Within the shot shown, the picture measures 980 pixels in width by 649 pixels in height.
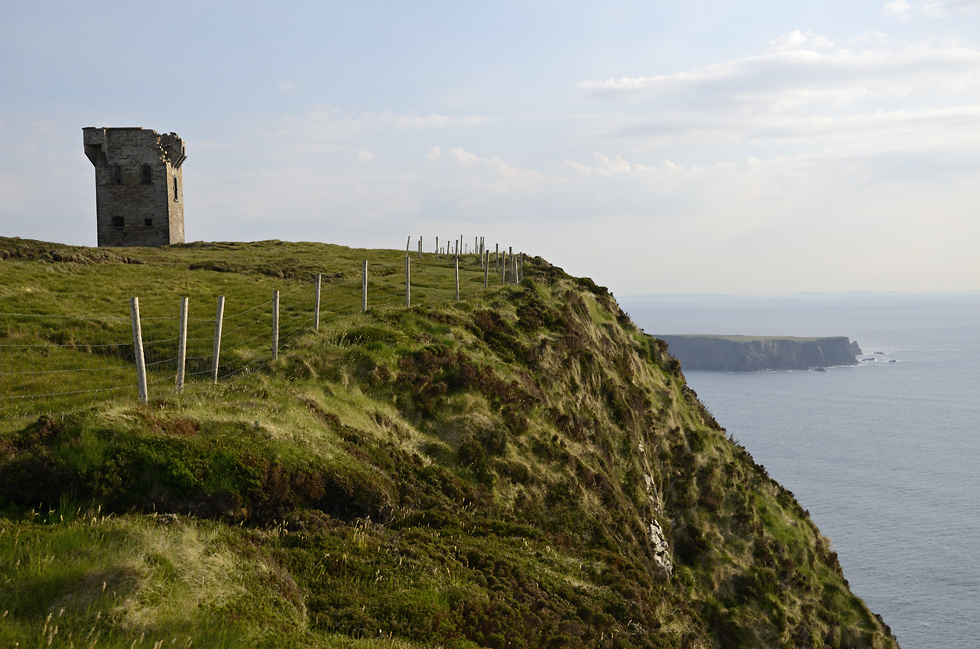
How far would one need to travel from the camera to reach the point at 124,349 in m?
22.8

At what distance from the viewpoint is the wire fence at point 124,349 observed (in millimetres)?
17312

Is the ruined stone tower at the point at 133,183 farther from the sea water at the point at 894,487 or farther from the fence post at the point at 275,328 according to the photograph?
the sea water at the point at 894,487

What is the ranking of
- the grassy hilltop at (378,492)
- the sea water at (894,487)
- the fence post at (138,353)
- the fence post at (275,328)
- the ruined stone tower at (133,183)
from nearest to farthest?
the grassy hilltop at (378,492), the fence post at (138,353), the fence post at (275,328), the ruined stone tower at (133,183), the sea water at (894,487)

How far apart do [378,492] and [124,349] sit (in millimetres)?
14927

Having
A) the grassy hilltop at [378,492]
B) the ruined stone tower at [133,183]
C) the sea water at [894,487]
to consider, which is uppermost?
the ruined stone tower at [133,183]

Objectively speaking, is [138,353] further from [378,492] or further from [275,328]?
[378,492]

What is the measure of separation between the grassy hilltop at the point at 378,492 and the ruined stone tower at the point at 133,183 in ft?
101

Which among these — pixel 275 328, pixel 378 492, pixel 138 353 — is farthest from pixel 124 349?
pixel 378 492

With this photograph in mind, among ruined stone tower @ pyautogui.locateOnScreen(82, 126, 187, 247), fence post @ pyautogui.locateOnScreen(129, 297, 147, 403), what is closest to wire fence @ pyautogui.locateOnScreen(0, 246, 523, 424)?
fence post @ pyautogui.locateOnScreen(129, 297, 147, 403)

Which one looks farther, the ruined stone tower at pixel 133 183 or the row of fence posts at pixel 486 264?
the ruined stone tower at pixel 133 183

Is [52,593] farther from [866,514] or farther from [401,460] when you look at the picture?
[866,514]

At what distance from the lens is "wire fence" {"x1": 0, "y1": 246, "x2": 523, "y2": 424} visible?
17312 millimetres

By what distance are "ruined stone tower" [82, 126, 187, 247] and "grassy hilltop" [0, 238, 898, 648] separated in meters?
30.7

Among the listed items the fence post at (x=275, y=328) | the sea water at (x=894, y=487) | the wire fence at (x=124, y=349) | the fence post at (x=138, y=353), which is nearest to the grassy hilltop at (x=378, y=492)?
the wire fence at (x=124, y=349)
